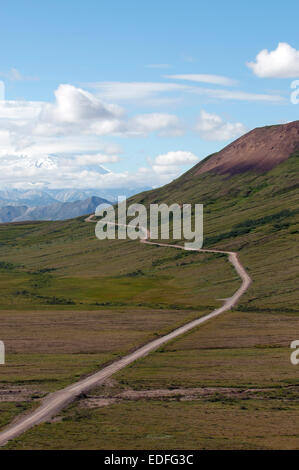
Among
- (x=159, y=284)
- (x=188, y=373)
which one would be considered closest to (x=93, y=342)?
(x=188, y=373)

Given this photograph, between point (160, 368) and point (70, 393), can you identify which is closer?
point (70, 393)

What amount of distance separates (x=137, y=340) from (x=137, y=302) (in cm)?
5059

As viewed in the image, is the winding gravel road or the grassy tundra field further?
the winding gravel road

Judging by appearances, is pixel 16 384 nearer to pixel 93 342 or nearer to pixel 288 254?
pixel 93 342

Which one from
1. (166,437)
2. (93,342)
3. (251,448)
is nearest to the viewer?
(251,448)

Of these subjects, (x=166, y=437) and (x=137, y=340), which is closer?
(x=166, y=437)

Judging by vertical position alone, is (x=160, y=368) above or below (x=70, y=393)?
above

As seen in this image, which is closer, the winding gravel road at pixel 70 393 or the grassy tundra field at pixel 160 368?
the grassy tundra field at pixel 160 368

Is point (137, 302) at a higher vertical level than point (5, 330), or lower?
higher

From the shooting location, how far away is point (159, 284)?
636ft

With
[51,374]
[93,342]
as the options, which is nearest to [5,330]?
[93,342]
